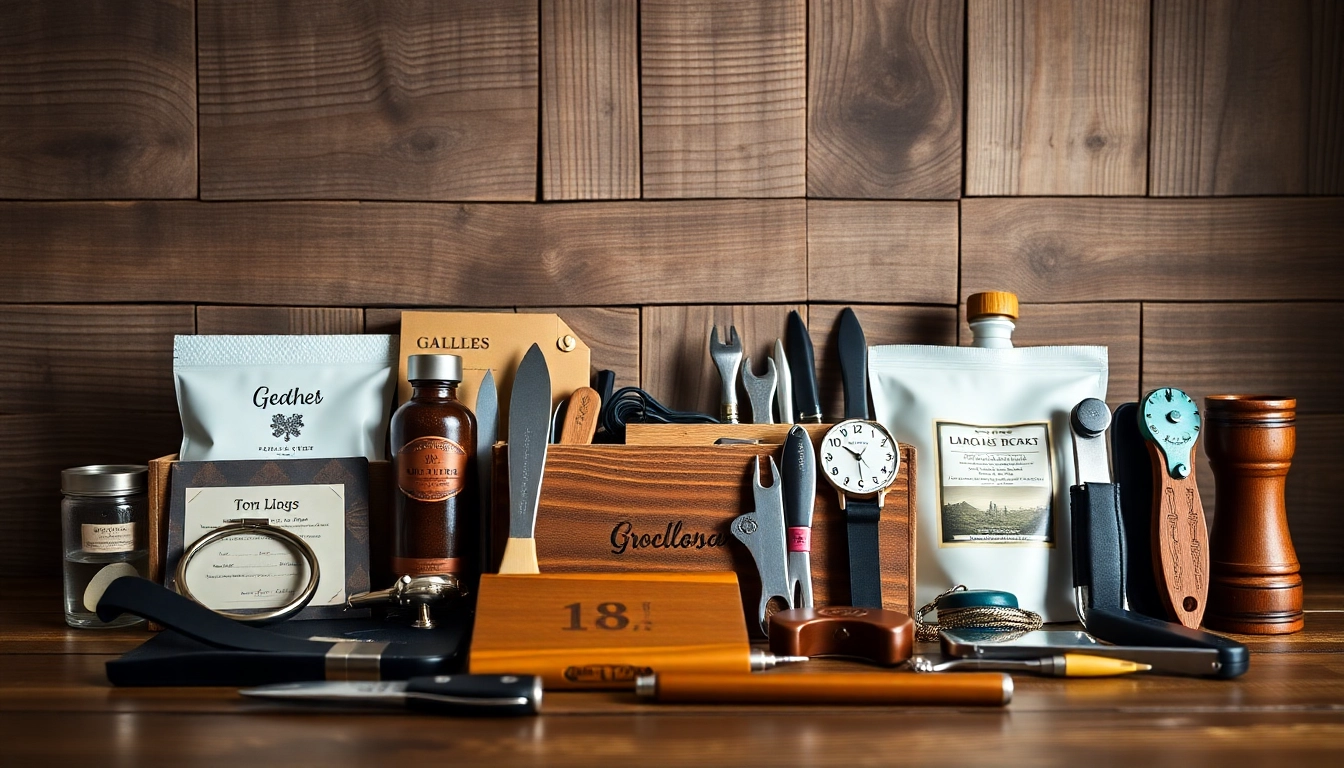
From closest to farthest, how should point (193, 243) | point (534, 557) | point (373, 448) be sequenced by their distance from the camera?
point (534, 557) < point (373, 448) < point (193, 243)

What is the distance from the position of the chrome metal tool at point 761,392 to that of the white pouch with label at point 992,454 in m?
0.11

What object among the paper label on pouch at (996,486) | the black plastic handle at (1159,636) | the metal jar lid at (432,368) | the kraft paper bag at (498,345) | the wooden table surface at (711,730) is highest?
the kraft paper bag at (498,345)

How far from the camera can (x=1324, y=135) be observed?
3.63 ft

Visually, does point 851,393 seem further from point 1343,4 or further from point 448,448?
point 1343,4

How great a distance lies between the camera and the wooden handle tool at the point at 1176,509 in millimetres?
853

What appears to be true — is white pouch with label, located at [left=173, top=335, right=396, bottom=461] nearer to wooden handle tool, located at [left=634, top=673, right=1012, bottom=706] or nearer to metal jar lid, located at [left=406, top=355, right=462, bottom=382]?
metal jar lid, located at [left=406, top=355, right=462, bottom=382]

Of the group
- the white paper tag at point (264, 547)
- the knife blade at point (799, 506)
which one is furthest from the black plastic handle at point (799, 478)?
the white paper tag at point (264, 547)

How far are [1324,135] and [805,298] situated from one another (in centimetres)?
67

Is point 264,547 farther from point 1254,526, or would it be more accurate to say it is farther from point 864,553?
point 1254,526

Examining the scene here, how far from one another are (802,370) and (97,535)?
75 centimetres

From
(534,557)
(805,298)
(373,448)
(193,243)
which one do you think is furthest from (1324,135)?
(193,243)

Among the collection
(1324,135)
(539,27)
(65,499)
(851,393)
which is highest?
(539,27)

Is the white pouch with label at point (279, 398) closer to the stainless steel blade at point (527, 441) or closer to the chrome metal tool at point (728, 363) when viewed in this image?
the stainless steel blade at point (527, 441)

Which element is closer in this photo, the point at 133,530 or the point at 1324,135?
the point at 133,530
